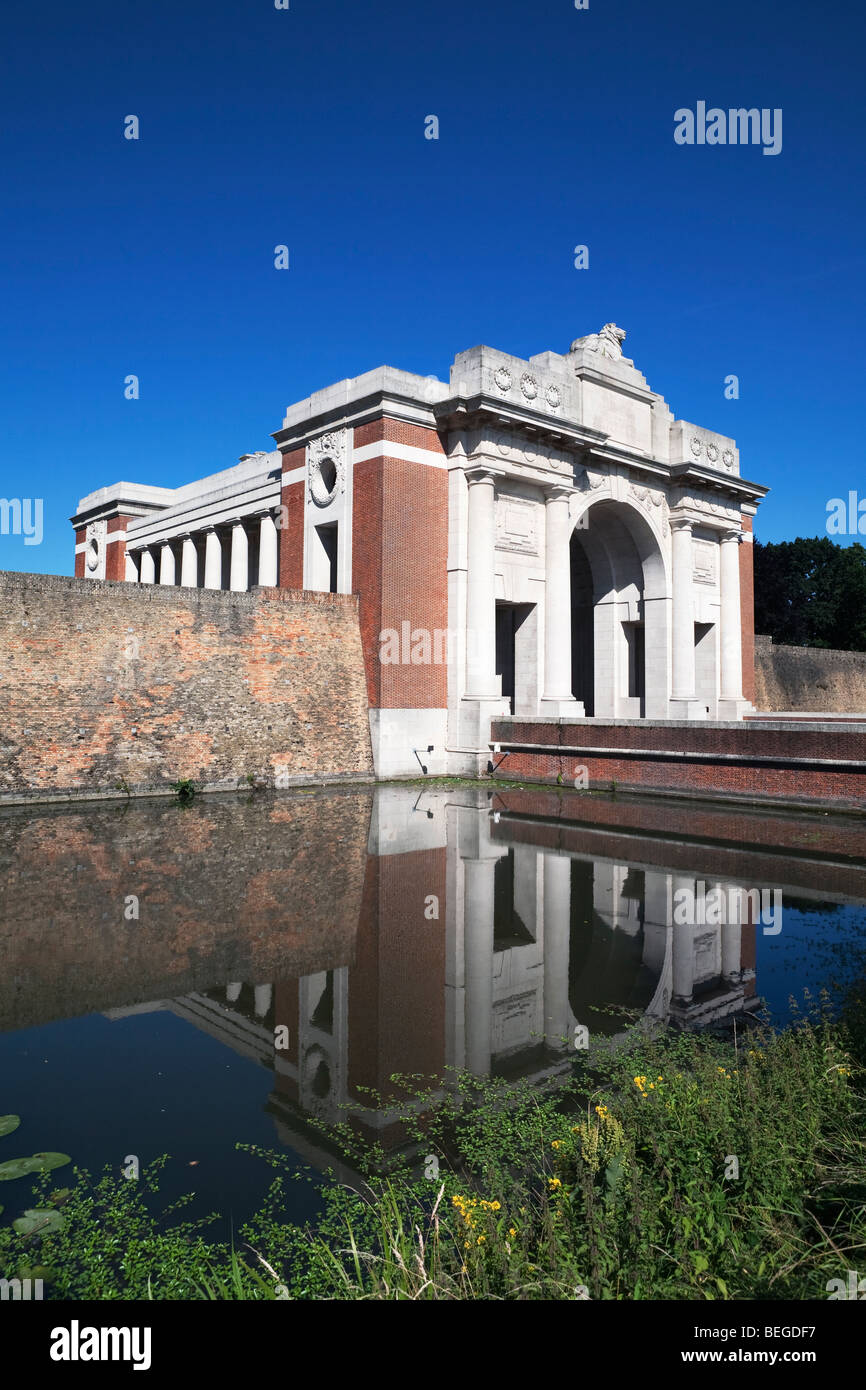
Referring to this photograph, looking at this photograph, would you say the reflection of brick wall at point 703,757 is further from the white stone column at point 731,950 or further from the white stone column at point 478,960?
the white stone column at point 731,950

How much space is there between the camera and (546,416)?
77.5 feet

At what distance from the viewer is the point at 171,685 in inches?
731

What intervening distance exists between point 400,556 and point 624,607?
11721mm

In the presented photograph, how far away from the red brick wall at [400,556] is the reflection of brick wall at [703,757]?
110 inches

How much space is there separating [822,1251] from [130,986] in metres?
5.02

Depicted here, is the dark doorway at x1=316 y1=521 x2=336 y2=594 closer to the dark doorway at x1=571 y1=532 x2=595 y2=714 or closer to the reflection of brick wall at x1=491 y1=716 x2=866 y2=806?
the reflection of brick wall at x1=491 y1=716 x2=866 y2=806

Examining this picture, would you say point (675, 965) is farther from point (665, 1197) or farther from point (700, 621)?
point (700, 621)

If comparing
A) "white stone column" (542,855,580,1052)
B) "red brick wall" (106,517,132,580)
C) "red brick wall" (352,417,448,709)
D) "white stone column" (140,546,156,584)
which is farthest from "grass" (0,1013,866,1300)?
"red brick wall" (106,517,132,580)

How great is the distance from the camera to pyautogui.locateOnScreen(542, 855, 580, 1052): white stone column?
5805 millimetres

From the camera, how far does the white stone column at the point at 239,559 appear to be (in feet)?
108

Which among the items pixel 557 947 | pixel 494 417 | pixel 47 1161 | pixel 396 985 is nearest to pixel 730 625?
pixel 494 417

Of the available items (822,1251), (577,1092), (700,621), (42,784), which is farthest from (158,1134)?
(700,621)

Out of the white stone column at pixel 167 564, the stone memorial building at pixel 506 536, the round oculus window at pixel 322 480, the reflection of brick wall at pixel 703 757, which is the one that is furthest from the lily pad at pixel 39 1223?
the white stone column at pixel 167 564

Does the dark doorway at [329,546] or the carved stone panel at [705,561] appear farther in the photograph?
the carved stone panel at [705,561]
